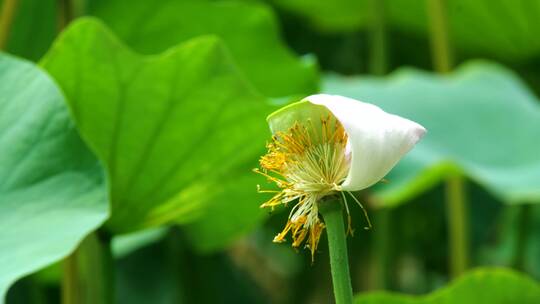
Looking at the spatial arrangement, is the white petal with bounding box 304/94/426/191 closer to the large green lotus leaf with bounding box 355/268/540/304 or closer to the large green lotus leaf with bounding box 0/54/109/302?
the large green lotus leaf with bounding box 0/54/109/302

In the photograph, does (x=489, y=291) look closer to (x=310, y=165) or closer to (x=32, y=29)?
(x=310, y=165)

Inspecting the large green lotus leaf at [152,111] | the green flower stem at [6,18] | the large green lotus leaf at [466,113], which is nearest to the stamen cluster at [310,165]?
the large green lotus leaf at [152,111]

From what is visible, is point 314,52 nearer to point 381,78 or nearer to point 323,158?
point 381,78

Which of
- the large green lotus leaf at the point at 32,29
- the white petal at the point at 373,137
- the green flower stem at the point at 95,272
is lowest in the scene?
the green flower stem at the point at 95,272

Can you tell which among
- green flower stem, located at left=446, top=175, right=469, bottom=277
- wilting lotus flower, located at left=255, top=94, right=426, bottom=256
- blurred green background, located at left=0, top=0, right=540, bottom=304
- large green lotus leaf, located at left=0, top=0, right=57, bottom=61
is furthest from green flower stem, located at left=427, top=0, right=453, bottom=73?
wilting lotus flower, located at left=255, top=94, right=426, bottom=256

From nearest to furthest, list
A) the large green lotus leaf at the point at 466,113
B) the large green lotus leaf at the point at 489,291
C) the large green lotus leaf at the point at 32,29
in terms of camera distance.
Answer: the large green lotus leaf at the point at 489,291, the large green lotus leaf at the point at 32,29, the large green lotus leaf at the point at 466,113

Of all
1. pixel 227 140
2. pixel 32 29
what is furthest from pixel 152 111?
pixel 32 29

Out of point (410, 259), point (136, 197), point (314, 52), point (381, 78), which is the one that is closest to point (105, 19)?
point (136, 197)

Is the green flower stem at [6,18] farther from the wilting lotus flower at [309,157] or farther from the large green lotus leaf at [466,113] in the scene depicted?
the wilting lotus flower at [309,157]
